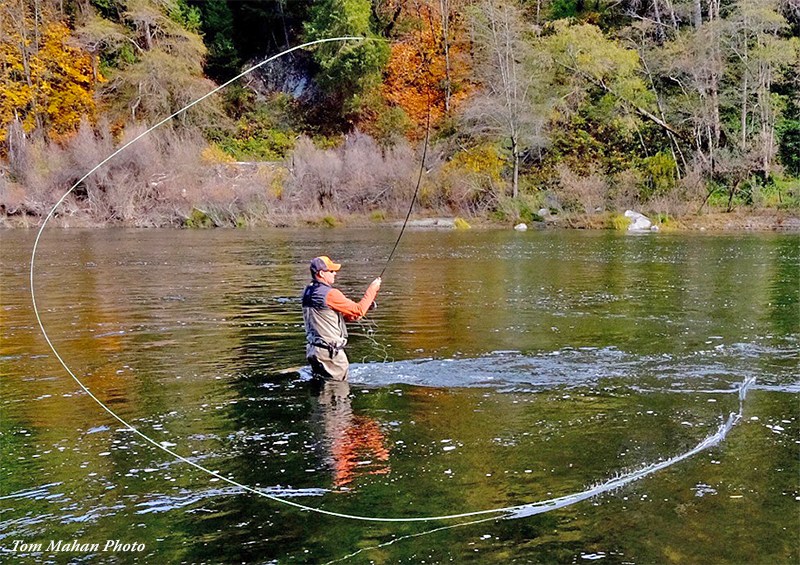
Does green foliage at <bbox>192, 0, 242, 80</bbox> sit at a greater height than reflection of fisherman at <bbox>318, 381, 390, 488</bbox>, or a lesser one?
greater

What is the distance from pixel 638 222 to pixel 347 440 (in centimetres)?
3218

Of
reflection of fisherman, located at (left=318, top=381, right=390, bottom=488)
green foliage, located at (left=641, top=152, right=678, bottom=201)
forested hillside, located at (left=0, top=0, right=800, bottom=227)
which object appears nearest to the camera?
reflection of fisherman, located at (left=318, top=381, right=390, bottom=488)

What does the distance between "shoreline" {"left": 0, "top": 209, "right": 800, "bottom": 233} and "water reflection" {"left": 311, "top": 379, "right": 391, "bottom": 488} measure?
29.9 meters

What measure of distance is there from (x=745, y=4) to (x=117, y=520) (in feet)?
127

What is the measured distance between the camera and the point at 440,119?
48.6 m

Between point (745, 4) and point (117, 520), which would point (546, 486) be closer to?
Result: point (117, 520)

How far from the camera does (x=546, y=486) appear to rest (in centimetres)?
668

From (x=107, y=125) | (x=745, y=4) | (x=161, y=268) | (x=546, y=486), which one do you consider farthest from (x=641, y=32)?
(x=546, y=486)

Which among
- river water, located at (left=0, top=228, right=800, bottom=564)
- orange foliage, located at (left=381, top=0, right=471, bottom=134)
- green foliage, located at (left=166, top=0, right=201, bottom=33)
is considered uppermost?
green foliage, located at (left=166, top=0, right=201, bottom=33)

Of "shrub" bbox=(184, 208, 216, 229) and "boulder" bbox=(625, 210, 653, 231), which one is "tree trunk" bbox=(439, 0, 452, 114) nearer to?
"boulder" bbox=(625, 210, 653, 231)

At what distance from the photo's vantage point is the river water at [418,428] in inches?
231

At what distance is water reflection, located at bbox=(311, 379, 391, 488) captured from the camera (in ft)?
23.4

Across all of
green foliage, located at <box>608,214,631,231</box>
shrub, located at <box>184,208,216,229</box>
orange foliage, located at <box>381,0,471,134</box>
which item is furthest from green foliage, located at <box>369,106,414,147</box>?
green foliage, located at <box>608,214,631,231</box>

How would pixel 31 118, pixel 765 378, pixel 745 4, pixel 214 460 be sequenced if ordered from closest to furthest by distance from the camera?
pixel 214 460
pixel 765 378
pixel 745 4
pixel 31 118
